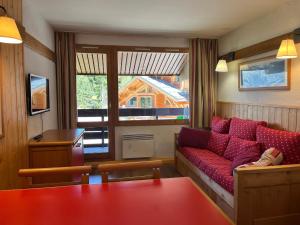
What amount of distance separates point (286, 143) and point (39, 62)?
317cm

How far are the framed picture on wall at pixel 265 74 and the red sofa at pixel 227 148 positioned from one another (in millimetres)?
538

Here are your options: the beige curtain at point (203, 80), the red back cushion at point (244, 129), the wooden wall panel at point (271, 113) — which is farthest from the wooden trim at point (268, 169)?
the beige curtain at point (203, 80)

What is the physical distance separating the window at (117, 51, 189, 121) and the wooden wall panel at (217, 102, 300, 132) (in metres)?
1.01

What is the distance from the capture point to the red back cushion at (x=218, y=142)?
351cm

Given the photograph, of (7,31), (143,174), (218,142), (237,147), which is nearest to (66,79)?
(143,174)

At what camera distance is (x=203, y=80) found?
4.64 m

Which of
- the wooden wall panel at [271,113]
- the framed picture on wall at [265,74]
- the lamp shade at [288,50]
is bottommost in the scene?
the wooden wall panel at [271,113]

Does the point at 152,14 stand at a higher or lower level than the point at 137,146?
higher

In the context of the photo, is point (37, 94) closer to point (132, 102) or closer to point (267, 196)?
point (132, 102)

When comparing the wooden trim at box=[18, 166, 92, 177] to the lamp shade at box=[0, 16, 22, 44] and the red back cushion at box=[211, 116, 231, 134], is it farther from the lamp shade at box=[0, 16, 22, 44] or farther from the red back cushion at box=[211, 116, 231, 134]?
the red back cushion at box=[211, 116, 231, 134]

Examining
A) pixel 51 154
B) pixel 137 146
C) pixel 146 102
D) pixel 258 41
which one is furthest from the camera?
pixel 146 102

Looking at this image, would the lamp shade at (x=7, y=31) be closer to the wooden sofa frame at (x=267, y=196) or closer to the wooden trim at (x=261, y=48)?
the wooden sofa frame at (x=267, y=196)

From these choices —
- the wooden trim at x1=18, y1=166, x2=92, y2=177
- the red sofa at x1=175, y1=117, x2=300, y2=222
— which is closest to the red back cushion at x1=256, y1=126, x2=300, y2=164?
the red sofa at x1=175, y1=117, x2=300, y2=222

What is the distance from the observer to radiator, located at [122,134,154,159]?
4.50m
